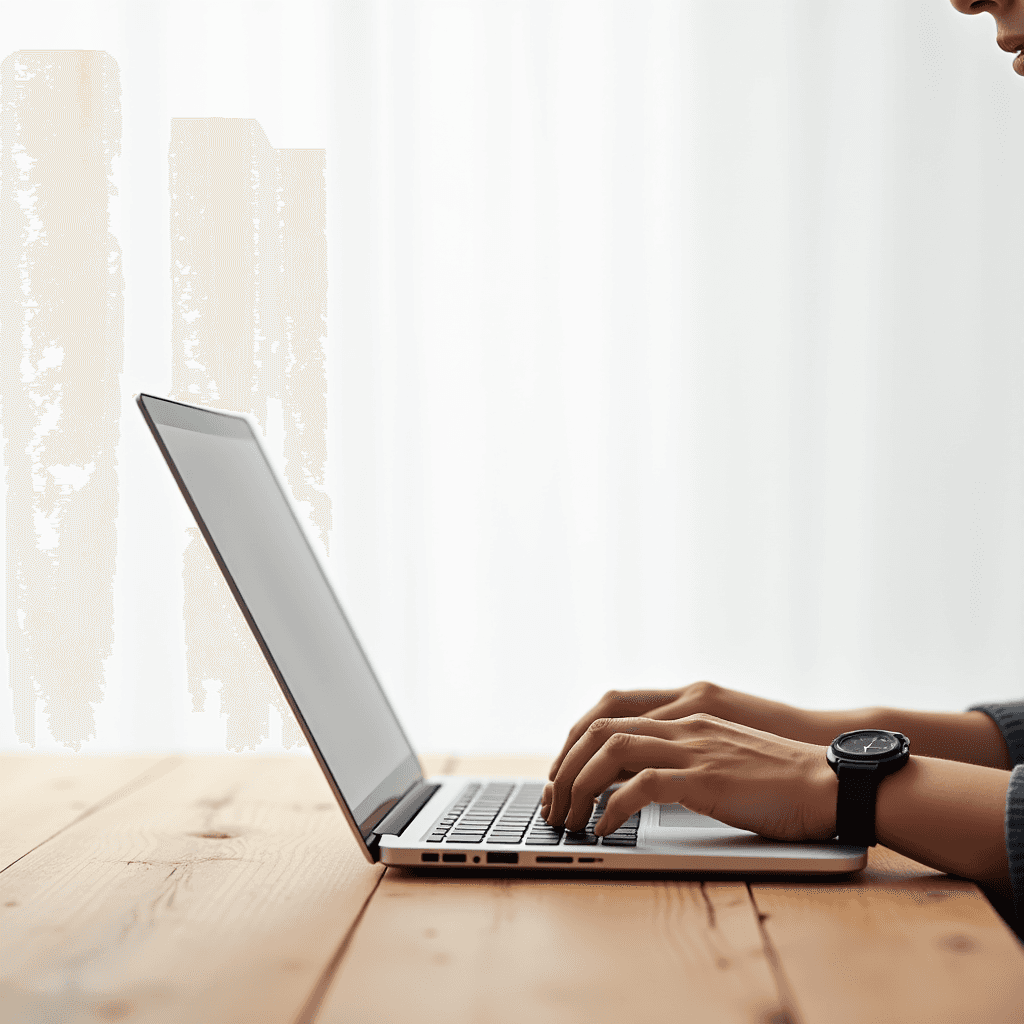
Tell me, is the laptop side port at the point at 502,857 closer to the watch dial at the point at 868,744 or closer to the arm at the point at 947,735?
the watch dial at the point at 868,744

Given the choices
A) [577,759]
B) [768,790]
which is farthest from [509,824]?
[768,790]

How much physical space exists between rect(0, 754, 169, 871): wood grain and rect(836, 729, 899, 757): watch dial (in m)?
Result: 0.56

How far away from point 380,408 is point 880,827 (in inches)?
57.1

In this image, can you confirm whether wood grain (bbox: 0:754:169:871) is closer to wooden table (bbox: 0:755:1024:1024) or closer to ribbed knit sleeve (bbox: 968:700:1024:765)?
wooden table (bbox: 0:755:1024:1024)

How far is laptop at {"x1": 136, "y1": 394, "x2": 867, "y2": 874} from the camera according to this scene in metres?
0.68

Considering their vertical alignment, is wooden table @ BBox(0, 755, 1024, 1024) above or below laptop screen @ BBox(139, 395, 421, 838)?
below

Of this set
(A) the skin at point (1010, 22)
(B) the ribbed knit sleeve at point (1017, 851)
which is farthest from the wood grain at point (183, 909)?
(A) the skin at point (1010, 22)

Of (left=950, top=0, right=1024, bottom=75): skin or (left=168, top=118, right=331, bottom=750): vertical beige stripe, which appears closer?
(left=950, top=0, right=1024, bottom=75): skin

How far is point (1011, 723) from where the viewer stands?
3.14 ft

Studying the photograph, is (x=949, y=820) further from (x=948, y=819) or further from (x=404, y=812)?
(x=404, y=812)

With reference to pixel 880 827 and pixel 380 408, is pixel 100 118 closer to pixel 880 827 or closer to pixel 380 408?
pixel 380 408

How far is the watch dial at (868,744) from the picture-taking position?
2.42 feet

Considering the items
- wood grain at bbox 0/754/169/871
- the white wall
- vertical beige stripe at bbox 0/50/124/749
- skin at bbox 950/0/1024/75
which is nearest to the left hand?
wood grain at bbox 0/754/169/871

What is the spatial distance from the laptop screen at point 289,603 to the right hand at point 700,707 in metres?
0.17
